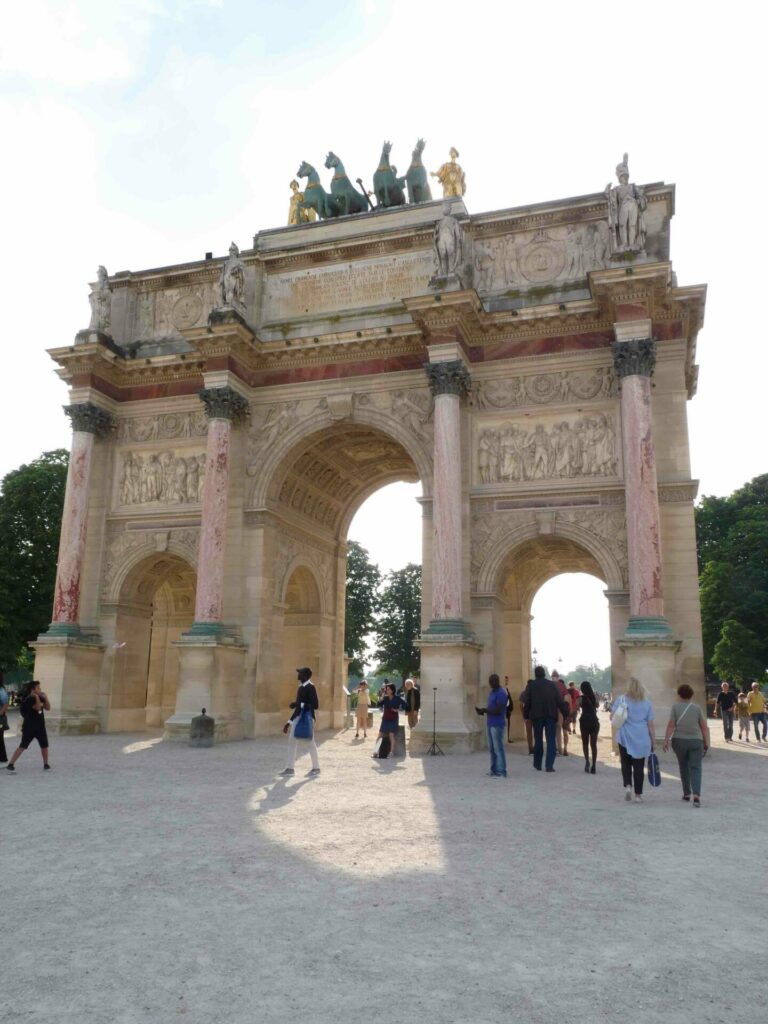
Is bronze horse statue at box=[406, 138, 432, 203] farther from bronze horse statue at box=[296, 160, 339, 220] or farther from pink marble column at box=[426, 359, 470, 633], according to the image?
pink marble column at box=[426, 359, 470, 633]

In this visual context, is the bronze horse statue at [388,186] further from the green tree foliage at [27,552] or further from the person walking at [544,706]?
the green tree foliage at [27,552]

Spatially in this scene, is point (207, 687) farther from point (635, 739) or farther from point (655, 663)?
point (635, 739)

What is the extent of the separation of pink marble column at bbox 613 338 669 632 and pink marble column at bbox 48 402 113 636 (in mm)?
16962

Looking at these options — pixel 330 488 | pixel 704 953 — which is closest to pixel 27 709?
pixel 704 953

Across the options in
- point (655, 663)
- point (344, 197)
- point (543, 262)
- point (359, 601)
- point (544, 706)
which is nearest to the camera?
point (544, 706)

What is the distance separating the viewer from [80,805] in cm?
1116

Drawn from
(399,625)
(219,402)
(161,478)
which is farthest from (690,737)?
(399,625)

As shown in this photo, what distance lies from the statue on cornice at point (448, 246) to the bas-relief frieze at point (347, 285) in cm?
172

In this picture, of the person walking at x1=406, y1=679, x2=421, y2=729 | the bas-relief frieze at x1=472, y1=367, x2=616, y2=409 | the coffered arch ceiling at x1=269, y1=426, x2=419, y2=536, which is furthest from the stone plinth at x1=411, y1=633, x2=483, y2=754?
the coffered arch ceiling at x1=269, y1=426, x2=419, y2=536

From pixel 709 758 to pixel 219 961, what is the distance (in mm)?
16595

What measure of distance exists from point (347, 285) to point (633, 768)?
19432mm

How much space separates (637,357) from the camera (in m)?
22.0

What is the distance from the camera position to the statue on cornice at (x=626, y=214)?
22.8 metres

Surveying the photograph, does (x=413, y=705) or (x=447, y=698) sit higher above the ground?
(x=447, y=698)
